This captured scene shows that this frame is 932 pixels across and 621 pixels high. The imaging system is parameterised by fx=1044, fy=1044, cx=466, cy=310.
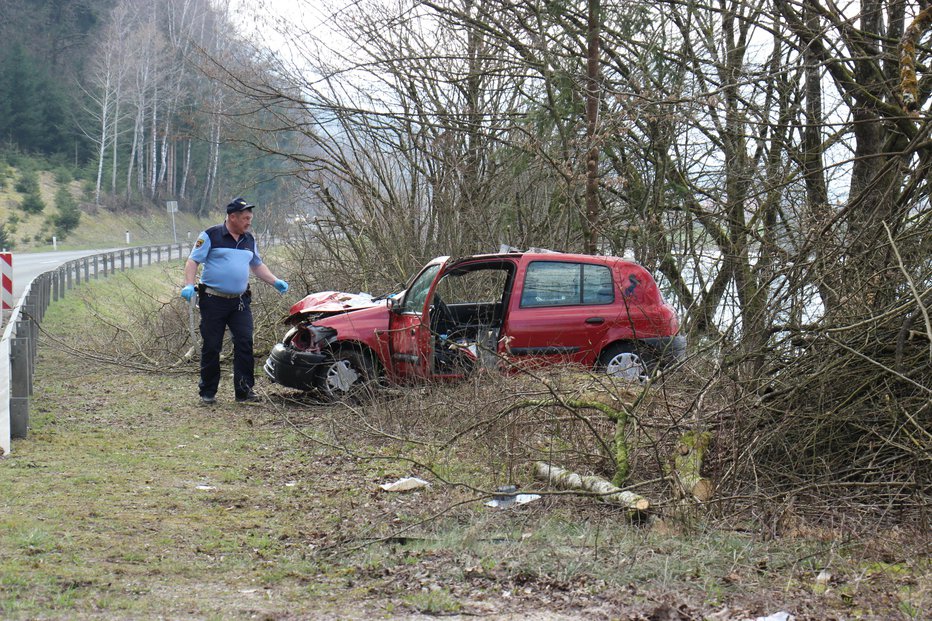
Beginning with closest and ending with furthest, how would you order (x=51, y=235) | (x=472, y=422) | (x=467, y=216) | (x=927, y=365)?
(x=927, y=365) < (x=472, y=422) < (x=467, y=216) < (x=51, y=235)

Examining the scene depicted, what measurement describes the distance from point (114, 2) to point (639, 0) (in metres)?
60.2

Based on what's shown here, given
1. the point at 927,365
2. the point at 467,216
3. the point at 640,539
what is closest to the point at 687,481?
the point at 640,539

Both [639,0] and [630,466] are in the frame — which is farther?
[639,0]

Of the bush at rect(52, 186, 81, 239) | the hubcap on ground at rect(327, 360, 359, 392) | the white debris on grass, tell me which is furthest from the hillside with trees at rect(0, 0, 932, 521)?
the bush at rect(52, 186, 81, 239)

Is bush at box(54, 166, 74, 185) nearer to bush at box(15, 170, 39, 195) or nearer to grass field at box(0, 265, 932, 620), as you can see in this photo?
bush at box(15, 170, 39, 195)

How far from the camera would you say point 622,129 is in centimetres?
1137

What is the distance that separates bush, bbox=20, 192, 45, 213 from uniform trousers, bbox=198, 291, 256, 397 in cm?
4564

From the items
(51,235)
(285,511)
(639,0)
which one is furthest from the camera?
(51,235)

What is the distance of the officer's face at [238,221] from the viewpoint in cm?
1070

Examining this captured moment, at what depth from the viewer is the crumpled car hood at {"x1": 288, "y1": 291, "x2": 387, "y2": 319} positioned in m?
10.7

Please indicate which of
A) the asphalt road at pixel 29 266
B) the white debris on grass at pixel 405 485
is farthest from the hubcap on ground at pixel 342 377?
the asphalt road at pixel 29 266

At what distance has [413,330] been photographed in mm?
10164

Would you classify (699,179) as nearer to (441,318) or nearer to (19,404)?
(441,318)

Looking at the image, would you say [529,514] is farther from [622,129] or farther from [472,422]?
[622,129]
